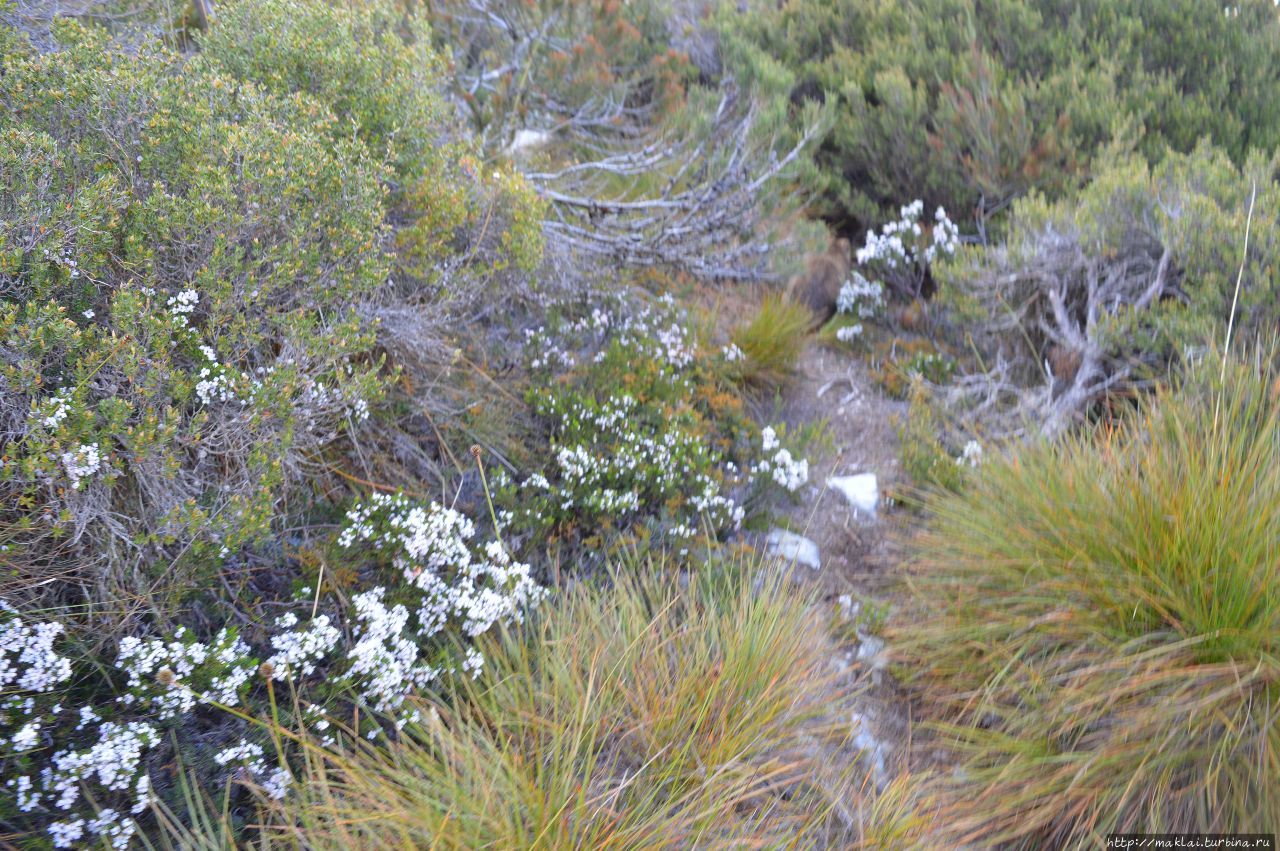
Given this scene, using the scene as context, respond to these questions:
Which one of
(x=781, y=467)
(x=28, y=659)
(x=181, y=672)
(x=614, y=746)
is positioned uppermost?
(x=28, y=659)

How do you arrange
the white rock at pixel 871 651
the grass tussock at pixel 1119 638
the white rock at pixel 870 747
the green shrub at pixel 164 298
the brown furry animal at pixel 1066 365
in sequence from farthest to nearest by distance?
the brown furry animal at pixel 1066 365 → the white rock at pixel 871 651 → the white rock at pixel 870 747 → the grass tussock at pixel 1119 638 → the green shrub at pixel 164 298

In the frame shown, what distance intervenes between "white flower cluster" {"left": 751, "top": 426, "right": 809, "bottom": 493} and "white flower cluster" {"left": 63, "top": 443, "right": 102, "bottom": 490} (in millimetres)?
2943

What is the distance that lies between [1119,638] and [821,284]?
4.19 m

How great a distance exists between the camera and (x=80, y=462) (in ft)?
8.45

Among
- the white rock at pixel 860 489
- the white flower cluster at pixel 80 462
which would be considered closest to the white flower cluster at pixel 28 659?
the white flower cluster at pixel 80 462

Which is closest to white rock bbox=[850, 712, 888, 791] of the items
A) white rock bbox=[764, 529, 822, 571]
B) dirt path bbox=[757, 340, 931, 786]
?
dirt path bbox=[757, 340, 931, 786]

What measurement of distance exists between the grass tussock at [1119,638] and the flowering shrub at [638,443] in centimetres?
109

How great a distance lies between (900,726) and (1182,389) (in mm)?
2071

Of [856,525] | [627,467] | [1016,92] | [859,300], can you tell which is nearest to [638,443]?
[627,467]

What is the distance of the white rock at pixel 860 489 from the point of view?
4.89 m

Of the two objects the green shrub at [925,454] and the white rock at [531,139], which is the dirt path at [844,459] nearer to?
the green shrub at [925,454]

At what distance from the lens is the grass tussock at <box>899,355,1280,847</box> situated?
2.84 m

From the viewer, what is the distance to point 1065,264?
5.61 meters

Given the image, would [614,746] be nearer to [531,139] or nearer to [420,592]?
[420,592]
